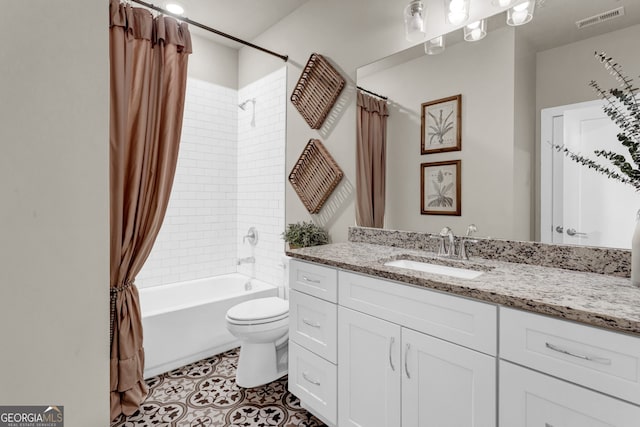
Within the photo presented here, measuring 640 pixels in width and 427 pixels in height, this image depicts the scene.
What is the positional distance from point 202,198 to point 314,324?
7.05 ft

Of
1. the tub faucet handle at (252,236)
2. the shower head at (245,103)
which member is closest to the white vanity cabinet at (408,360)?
the tub faucet handle at (252,236)

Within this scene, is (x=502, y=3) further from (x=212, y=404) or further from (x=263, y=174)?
(x=212, y=404)

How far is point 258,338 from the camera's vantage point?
2137 millimetres

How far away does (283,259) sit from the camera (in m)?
2.86

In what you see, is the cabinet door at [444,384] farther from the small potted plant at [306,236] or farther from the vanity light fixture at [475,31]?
the vanity light fixture at [475,31]

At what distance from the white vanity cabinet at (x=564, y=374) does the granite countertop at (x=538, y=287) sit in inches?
1.8

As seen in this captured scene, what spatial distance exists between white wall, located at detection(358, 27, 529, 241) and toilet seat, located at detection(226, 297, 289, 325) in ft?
3.19

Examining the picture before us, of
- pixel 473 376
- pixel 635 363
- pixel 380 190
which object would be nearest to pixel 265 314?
pixel 380 190

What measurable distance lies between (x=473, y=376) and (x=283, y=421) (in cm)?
119

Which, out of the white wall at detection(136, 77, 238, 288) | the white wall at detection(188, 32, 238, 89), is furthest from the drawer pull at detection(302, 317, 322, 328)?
the white wall at detection(188, 32, 238, 89)

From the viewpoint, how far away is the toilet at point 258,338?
6.95 feet
